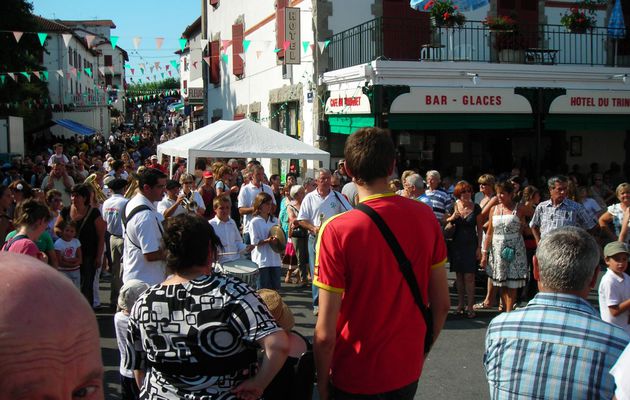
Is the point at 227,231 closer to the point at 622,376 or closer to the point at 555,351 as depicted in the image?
the point at 555,351

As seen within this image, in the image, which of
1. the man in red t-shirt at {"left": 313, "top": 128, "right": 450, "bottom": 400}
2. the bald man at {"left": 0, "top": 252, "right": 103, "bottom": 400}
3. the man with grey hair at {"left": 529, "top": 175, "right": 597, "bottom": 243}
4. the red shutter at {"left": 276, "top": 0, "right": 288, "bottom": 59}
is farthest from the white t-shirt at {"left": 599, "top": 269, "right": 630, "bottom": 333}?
the red shutter at {"left": 276, "top": 0, "right": 288, "bottom": 59}

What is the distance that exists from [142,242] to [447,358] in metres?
3.25

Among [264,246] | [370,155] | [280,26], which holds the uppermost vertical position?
[280,26]

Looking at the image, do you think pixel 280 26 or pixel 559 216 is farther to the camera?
pixel 280 26

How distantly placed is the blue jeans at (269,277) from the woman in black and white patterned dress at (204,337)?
5051mm

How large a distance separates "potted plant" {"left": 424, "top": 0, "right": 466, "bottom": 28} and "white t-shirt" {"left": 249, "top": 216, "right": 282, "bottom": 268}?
790 centimetres

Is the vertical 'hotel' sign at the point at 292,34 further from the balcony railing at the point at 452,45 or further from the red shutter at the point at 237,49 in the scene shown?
the red shutter at the point at 237,49

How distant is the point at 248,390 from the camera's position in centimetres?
281

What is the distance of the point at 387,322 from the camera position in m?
2.83

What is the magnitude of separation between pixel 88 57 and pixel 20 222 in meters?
56.1

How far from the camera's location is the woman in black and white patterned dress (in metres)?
2.75

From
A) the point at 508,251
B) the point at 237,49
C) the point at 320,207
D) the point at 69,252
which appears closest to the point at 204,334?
the point at 69,252

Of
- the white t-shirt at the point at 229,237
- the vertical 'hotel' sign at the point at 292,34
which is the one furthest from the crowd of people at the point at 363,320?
the vertical 'hotel' sign at the point at 292,34

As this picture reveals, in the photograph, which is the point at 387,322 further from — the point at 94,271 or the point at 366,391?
the point at 94,271
